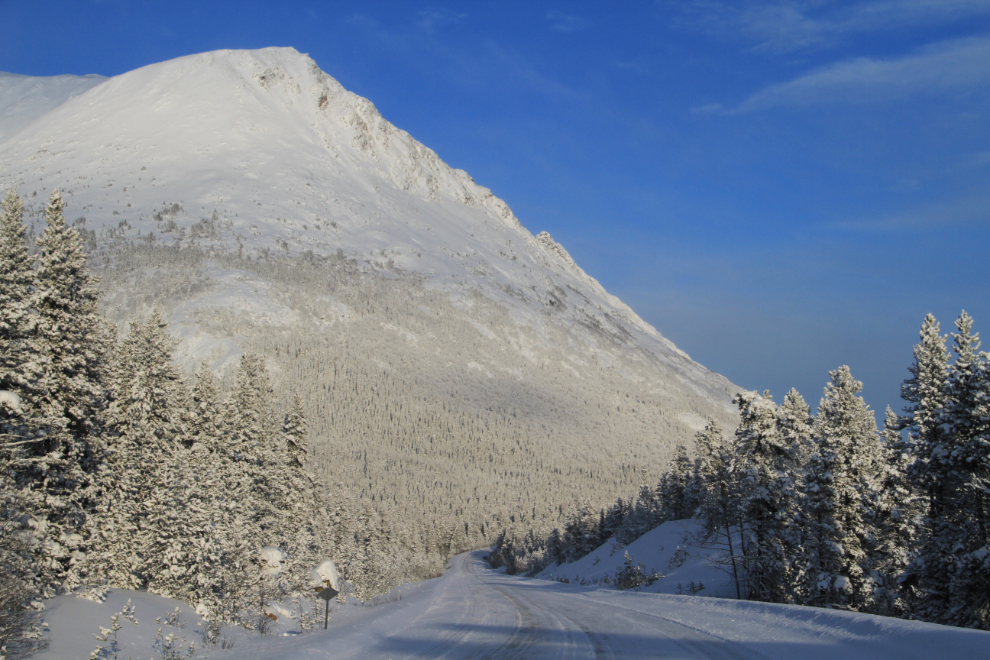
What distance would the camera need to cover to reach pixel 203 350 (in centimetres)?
18638

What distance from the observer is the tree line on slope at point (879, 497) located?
64.3 ft

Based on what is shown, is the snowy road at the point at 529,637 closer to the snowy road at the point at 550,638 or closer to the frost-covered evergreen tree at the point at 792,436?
the snowy road at the point at 550,638

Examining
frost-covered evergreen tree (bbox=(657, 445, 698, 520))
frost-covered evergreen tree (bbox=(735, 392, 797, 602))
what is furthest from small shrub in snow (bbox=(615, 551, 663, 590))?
frost-covered evergreen tree (bbox=(657, 445, 698, 520))

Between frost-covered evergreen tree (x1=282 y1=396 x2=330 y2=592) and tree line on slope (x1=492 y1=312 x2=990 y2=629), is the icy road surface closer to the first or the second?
tree line on slope (x1=492 y1=312 x2=990 y2=629)

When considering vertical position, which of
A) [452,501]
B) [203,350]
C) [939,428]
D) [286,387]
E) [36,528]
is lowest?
[452,501]

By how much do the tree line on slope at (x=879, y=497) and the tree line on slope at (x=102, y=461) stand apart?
21.7 meters

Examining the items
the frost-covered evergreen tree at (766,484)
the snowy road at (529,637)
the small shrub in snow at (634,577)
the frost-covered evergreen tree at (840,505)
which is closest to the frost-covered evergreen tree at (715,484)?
the small shrub in snow at (634,577)

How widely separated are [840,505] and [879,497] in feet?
7.41

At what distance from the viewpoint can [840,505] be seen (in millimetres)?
25266

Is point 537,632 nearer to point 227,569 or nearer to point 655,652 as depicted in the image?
point 655,652

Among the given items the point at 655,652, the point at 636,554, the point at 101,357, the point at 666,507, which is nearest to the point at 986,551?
the point at 655,652

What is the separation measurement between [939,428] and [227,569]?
25.5 meters

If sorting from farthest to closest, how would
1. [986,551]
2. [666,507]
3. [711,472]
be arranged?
[666,507] → [711,472] → [986,551]

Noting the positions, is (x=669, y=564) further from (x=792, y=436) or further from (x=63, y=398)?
(x=63, y=398)
